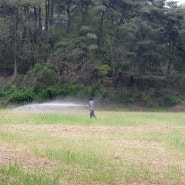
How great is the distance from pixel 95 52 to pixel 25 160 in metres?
38.8

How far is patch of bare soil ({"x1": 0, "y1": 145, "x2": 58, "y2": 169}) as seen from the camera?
33.2ft

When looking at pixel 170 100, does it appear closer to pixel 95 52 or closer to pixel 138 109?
pixel 138 109

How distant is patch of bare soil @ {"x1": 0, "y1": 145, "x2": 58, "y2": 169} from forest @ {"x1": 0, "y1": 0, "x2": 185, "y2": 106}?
1313 inches

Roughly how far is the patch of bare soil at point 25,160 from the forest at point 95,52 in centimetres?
3334

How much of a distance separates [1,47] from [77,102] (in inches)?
458

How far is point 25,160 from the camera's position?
10.6m

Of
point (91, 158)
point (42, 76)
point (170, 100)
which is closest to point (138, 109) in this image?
point (170, 100)

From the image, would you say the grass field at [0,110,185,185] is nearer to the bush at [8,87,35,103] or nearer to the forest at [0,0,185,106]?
the bush at [8,87,35,103]

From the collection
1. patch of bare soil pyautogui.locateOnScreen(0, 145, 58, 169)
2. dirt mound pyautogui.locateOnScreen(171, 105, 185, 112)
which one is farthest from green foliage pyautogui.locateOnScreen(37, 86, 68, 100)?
patch of bare soil pyautogui.locateOnScreen(0, 145, 58, 169)

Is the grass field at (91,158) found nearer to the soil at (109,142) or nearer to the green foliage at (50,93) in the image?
the soil at (109,142)

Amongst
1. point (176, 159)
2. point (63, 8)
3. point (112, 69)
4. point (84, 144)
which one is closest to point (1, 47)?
point (63, 8)

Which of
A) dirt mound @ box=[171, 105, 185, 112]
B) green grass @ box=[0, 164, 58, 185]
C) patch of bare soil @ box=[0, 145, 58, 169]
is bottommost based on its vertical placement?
dirt mound @ box=[171, 105, 185, 112]

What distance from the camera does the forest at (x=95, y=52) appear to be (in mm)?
46719

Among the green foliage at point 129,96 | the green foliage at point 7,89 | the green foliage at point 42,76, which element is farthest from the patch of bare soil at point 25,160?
the green foliage at point 129,96
